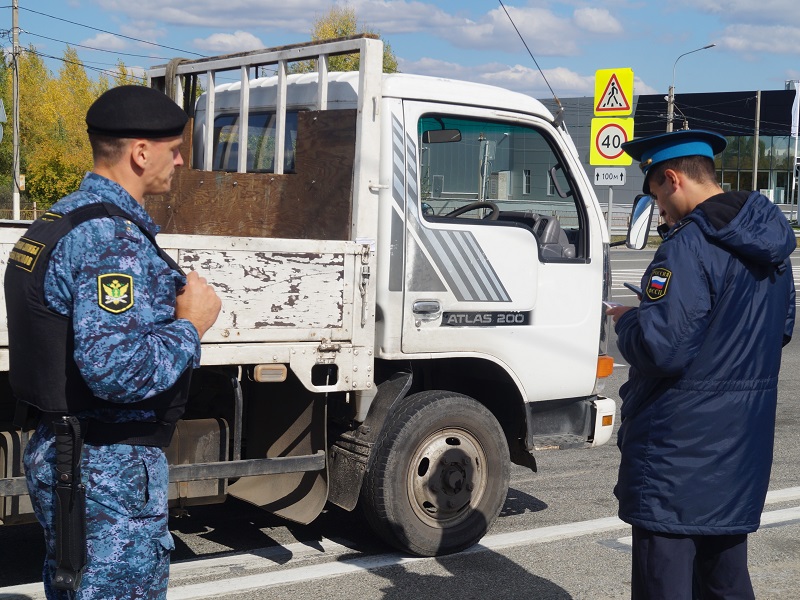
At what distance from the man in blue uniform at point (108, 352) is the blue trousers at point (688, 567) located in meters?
1.54

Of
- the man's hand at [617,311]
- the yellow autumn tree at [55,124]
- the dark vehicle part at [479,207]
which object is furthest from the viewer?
the yellow autumn tree at [55,124]

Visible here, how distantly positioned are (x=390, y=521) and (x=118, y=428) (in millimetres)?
2686

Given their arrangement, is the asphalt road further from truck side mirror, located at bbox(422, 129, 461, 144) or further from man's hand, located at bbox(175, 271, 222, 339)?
man's hand, located at bbox(175, 271, 222, 339)

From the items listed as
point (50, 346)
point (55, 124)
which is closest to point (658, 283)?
point (50, 346)

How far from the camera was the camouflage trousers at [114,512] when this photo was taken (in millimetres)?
2648

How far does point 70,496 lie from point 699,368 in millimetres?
1906

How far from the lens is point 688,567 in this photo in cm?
338

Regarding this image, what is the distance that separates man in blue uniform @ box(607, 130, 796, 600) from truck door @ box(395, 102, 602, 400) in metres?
1.79

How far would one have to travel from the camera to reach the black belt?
8.71ft

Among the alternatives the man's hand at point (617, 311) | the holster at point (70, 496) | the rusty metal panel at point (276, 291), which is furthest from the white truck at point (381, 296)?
the holster at point (70, 496)

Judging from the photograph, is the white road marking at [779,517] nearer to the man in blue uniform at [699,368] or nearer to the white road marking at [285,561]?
the white road marking at [285,561]

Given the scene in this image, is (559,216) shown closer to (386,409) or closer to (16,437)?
(386,409)

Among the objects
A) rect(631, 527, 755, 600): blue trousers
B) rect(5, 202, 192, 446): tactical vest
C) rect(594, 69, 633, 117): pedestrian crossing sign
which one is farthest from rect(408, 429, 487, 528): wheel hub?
rect(594, 69, 633, 117): pedestrian crossing sign

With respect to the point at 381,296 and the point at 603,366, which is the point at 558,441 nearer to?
the point at 603,366
